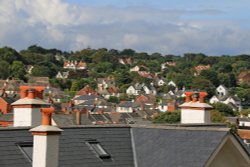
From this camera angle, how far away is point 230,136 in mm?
11922

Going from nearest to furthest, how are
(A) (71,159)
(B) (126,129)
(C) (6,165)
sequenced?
(C) (6,165), (A) (71,159), (B) (126,129)

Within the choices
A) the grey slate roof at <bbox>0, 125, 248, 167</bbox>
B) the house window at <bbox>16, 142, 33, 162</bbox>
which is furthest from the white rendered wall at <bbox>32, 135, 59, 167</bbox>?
the house window at <bbox>16, 142, 33, 162</bbox>

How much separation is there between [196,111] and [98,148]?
4.51 metres

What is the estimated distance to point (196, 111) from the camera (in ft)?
54.0

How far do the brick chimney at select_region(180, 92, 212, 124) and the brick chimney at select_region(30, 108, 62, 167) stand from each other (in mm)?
6624

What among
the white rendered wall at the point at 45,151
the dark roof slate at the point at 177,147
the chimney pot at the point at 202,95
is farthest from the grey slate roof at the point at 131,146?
the chimney pot at the point at 202,95

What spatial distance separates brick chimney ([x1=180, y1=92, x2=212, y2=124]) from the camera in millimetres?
16375

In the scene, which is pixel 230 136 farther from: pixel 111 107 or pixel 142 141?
pixel 111 107

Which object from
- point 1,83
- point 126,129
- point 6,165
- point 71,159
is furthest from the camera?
point 1,83

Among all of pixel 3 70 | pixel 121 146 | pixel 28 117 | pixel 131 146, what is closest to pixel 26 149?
pixel 121 146

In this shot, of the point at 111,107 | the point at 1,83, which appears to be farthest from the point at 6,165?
the point at 1,83

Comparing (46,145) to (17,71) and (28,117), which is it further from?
(17,71)

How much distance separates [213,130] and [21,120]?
479 cm

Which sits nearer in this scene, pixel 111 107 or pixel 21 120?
pixel 21 120
